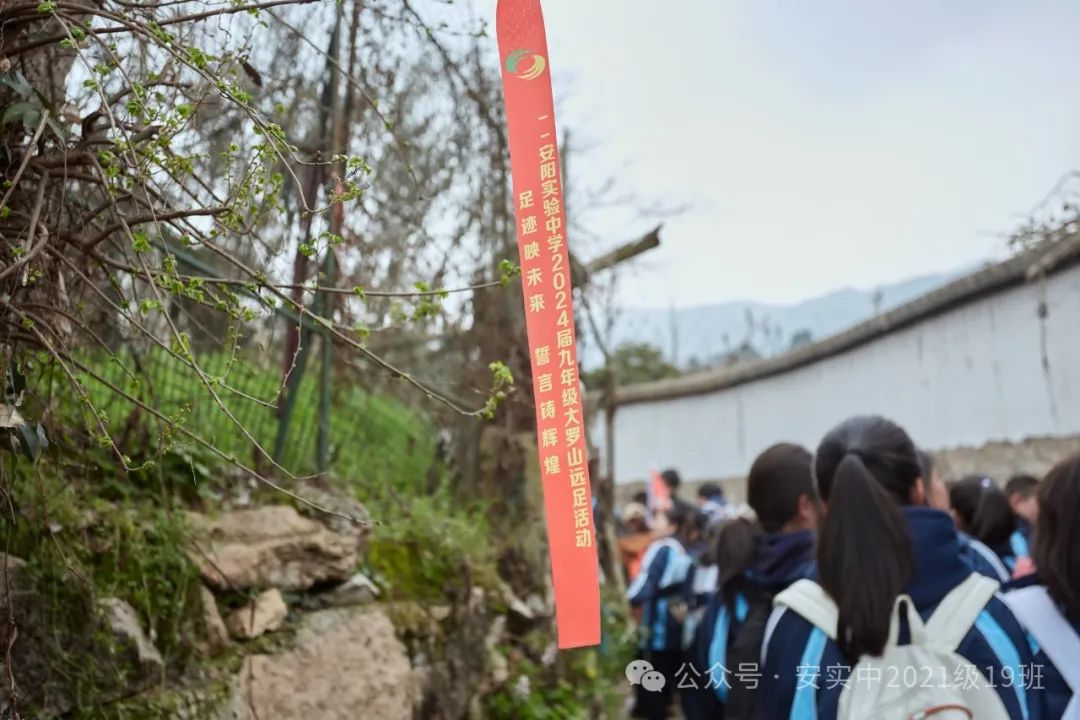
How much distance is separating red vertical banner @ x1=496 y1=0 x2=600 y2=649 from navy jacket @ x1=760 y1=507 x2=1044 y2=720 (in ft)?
1.90

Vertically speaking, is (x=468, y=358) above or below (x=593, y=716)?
above

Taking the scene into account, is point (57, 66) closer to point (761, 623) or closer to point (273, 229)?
point (273, 229)

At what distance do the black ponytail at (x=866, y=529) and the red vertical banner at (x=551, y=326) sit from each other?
61cm

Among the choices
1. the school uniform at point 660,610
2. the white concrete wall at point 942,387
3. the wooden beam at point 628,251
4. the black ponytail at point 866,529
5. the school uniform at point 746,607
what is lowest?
the school uniform at point 660,610

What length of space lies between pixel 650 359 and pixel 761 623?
61.4 feet

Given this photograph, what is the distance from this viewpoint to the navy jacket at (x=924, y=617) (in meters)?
2.26

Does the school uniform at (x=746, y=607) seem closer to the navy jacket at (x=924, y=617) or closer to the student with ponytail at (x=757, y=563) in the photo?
the student with ponytail at (x=757, y=563)

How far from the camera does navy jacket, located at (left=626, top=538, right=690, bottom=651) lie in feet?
19.9

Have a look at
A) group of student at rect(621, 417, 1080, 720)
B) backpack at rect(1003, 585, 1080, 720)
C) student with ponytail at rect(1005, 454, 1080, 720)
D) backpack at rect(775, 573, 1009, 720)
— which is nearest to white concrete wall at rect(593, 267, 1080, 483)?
group of student at rect(621, 417, 1080, 720)

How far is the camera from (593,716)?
19.2 ft

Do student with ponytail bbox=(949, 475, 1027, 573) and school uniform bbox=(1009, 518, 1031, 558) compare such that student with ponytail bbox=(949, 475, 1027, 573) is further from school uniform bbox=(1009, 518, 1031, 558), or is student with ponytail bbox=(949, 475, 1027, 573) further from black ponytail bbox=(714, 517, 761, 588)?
black ponytail bbox=(714, 517, 761, 588)

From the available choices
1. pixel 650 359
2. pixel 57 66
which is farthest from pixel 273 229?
pixel 650 359

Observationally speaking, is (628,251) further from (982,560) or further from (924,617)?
(924,617)

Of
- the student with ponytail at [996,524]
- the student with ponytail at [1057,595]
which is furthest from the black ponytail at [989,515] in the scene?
the student with ponytail at [1057,595]
